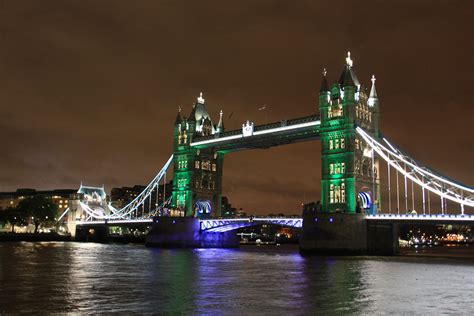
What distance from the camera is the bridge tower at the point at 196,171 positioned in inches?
3575

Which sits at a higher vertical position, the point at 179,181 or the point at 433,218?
the point at 179,181

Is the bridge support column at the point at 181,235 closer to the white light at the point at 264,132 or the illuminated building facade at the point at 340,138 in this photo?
the white light at the point at 264,132

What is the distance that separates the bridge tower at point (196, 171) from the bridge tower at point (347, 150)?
1042 inches

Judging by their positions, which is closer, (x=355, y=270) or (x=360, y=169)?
(x=355, y=270)

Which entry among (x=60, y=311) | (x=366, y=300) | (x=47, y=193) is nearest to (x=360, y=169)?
(x=366, y=300)

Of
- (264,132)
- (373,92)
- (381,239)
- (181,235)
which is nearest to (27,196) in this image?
(181,235)

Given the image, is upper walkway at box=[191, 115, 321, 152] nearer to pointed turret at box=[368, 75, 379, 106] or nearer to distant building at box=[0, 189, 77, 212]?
pointed turret at box=[368, 75, 379, 106]

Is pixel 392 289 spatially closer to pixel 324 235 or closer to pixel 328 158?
pixel 324 235

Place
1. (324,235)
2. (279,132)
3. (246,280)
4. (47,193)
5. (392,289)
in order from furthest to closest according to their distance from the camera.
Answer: (47,193) → (279,132) → (324,235) → (246,280) → (392,289)

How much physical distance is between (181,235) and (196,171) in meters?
11.1

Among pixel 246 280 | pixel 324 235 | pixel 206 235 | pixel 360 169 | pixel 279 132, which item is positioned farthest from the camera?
pixel 206 235

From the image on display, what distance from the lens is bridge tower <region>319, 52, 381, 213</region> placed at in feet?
220

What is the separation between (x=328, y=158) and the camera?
6956 centimetres

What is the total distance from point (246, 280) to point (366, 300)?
955 centimetres
